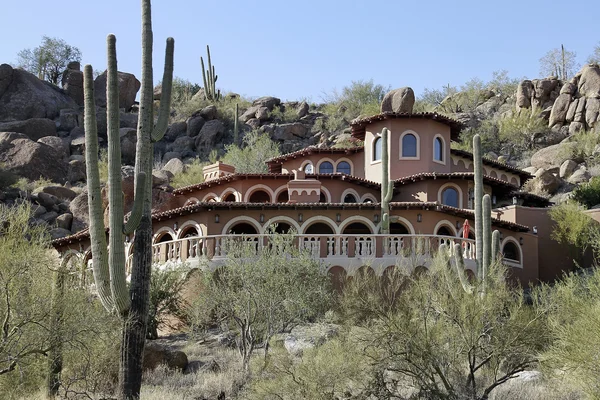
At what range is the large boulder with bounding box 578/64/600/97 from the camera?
188 feet

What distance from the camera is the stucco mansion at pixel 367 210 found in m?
31.0

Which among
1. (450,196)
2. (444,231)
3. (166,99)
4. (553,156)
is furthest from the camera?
(553,156)

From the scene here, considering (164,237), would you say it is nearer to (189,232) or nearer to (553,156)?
(189,232)

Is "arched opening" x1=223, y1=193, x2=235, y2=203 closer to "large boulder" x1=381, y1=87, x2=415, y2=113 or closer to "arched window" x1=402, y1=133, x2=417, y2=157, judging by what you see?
"arched window" x1=402, y1=133, x2=417, y2=157

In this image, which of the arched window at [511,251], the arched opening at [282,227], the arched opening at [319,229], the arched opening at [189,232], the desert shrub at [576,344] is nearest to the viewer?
the desert shrub at [576,344]

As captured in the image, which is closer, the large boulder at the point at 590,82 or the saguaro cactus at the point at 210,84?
the large boulder at the point at 590,82

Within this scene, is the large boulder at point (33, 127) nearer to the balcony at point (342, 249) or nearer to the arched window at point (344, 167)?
the arched window at point (344, 167)

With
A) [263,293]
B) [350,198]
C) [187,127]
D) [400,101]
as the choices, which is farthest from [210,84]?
[263,293]

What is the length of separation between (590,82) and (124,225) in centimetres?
4546

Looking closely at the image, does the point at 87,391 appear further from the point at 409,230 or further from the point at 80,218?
the point at 80,218

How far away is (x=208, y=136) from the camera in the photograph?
66.8 m

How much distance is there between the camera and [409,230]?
34031mm

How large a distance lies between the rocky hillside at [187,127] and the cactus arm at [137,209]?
19700 mm

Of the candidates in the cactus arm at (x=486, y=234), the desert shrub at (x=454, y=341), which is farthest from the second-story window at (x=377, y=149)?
the desert shrub at (x=454, y=341)
